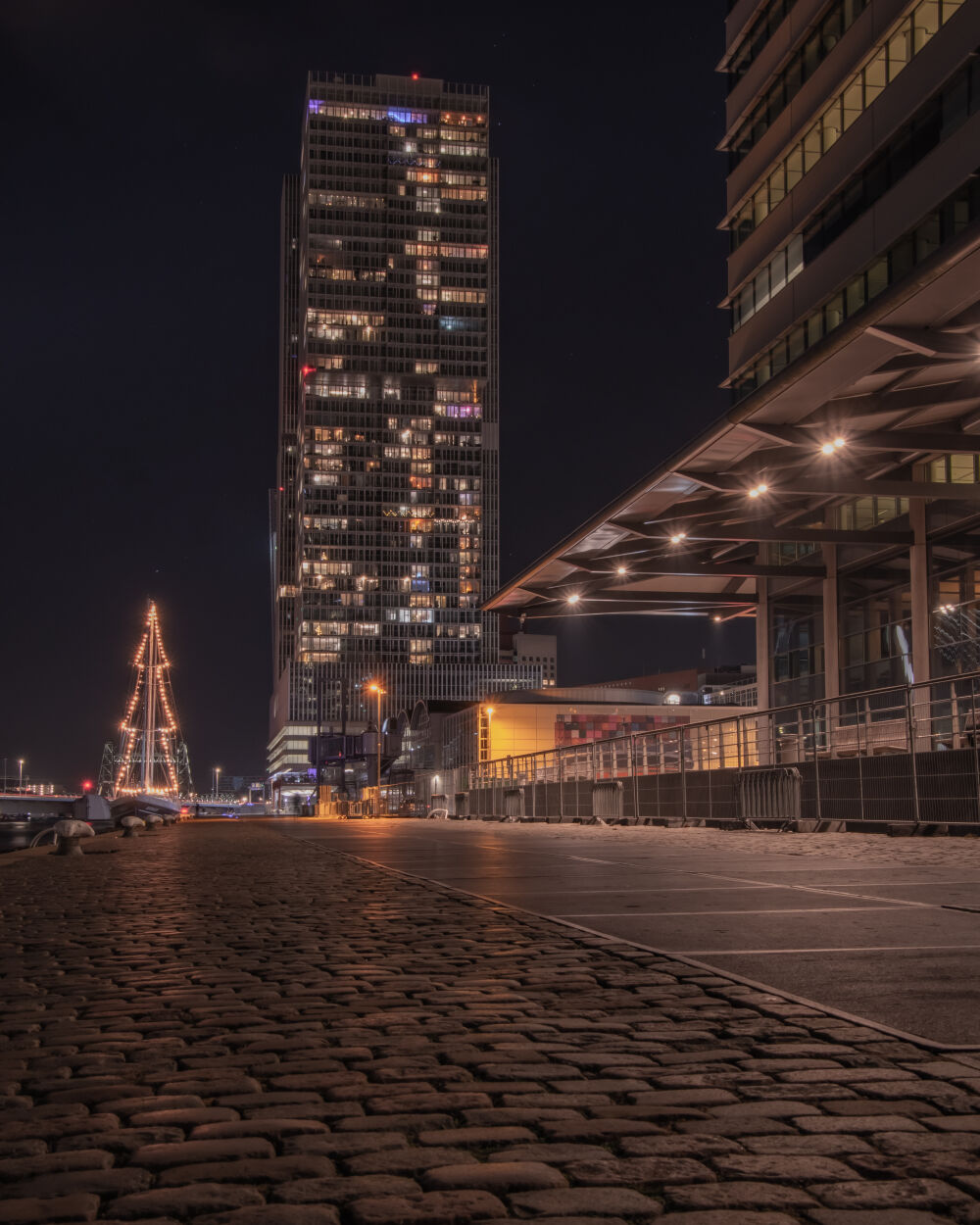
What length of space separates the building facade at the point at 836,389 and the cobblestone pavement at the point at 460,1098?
14318mm

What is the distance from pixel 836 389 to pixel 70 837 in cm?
1445

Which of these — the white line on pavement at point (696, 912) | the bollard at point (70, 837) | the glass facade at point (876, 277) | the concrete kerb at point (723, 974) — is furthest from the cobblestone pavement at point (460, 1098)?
the glass facade at point (876, 277)

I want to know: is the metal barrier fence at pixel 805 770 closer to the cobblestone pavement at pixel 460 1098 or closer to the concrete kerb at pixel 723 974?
the concrete kerb at pixel 723 974

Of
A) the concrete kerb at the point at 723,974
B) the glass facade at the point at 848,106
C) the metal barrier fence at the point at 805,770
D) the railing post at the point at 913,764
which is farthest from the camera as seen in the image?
the glass facade at the point at 848,106

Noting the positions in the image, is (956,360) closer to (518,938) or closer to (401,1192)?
(518,938)

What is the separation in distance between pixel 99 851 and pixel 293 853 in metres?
5.33

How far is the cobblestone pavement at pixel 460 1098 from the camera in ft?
7.70

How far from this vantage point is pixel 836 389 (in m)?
20.9

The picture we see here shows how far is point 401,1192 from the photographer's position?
2.37 metres

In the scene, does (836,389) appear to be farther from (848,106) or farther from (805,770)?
(848,106)

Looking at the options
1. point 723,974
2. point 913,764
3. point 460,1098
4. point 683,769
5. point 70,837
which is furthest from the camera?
point 683,769

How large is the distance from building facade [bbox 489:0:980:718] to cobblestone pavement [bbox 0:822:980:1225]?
47.0ft

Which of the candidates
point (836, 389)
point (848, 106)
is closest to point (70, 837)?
point (836, 389)

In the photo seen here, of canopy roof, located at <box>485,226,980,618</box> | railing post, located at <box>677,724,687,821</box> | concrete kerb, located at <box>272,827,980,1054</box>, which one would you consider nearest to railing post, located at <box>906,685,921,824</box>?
canopy roof, located at <box>485,226,980,618</box>
